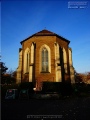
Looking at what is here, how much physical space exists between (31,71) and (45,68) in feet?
8.70

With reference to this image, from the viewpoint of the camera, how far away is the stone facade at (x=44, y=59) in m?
27.1

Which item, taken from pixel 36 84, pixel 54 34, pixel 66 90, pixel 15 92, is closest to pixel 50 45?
pixel 54 34

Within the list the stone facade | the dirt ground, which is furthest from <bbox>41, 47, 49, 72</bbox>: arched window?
the dirt ground

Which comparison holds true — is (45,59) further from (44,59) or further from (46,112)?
(46,112)

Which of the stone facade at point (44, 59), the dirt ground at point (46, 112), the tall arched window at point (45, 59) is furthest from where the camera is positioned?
the tall arched window at point (45, 59)

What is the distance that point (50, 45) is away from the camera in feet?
93.6

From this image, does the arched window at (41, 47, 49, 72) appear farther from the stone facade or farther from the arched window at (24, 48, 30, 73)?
the arched window at (24, 48, 30, 73)

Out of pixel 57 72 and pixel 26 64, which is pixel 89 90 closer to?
pixel 57 72

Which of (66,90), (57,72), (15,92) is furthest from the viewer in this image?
(57,72)

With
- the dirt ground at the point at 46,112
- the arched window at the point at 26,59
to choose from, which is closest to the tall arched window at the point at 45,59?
the arched window at the point at 26,59

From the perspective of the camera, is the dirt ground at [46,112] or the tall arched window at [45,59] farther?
the tall arched window at [45,59]

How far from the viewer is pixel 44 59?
28156mm

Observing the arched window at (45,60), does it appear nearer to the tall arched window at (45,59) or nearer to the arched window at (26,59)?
the tall arched window at (45,59)

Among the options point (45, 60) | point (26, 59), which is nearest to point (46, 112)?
point (45, 60)
